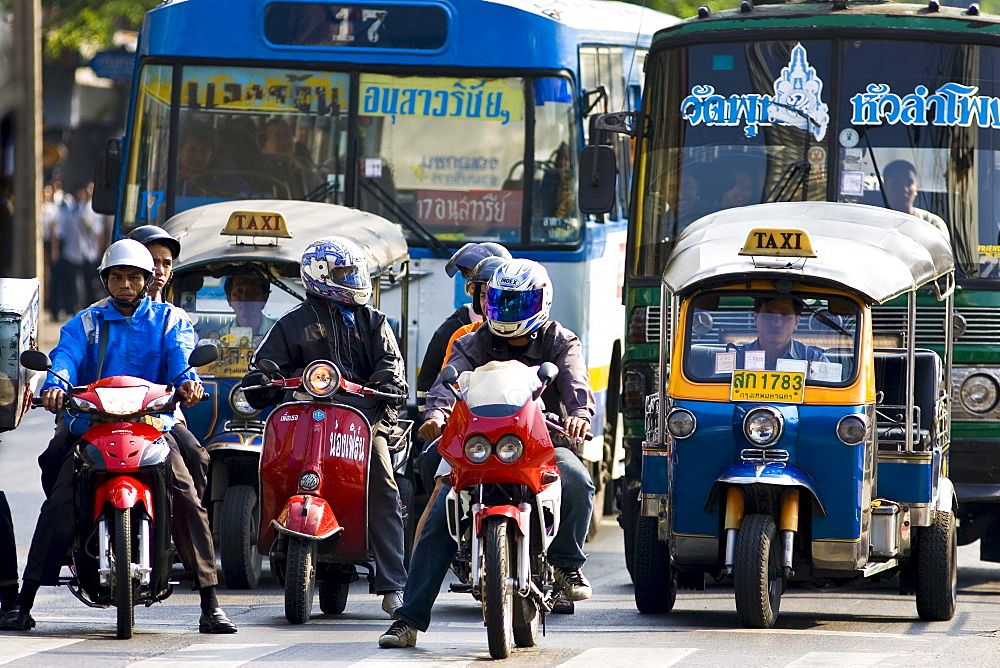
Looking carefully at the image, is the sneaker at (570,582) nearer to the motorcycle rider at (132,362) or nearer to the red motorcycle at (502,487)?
the red motorcycle at (502,487)

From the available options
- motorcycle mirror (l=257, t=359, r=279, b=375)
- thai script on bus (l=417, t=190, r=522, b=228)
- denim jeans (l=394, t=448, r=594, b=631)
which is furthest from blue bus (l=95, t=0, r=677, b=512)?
denim jeans (l=394, t=448, r=594, b=631)

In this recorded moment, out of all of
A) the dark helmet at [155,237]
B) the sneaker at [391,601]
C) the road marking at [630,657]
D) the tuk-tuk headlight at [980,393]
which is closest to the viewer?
the road marking at [630,657]

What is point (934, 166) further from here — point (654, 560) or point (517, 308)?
point (517, 308)

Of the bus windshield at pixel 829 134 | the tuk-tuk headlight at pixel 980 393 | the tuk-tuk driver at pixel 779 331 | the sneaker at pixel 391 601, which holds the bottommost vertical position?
the sneaker at pixel 391 601

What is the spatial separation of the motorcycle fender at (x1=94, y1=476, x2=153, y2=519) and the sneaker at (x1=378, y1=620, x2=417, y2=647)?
3.71 ft

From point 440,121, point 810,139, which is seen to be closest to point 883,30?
point 810,139

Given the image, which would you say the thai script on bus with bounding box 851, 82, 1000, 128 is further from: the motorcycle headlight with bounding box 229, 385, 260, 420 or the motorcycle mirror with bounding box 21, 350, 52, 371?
the motorcycle mirror with bounding box 21, 350, 52, 371

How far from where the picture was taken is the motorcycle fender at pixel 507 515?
7574 millimetres

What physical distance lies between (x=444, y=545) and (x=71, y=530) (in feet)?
5.33

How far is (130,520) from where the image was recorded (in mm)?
8000

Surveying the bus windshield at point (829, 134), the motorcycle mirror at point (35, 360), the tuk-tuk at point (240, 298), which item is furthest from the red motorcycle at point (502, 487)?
the bus windshield at point (829, 134)

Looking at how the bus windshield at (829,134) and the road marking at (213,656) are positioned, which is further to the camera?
the bus windshield at (829,134)

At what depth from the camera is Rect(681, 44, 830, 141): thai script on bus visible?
11.5 metres

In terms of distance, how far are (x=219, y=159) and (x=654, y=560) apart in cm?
486
